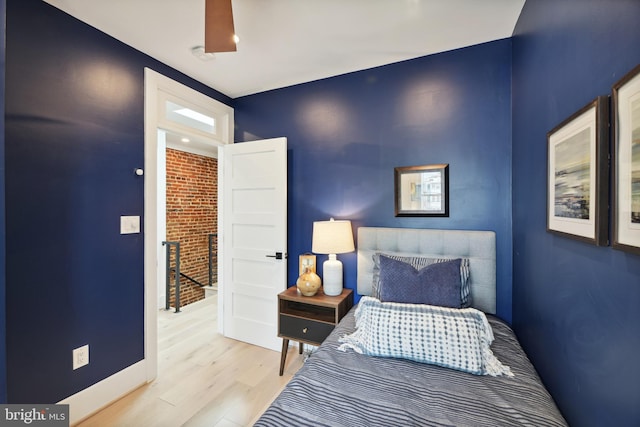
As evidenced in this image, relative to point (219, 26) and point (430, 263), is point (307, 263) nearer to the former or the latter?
point (430, 263)

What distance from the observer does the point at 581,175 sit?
99 cm

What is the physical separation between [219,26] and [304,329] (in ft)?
7.13

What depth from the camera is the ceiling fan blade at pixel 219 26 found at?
4.73ft

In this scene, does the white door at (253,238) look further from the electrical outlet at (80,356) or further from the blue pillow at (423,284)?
the electrical outlet at (80,356)

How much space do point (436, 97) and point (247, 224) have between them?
2.13m

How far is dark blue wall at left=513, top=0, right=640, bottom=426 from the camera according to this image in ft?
2.56

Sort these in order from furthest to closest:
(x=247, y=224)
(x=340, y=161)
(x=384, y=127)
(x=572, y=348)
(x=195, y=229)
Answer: (x=195, y=229), (x=247, y=224), (x=340, y=161), (x=384, y=127), (x=572, y=348)

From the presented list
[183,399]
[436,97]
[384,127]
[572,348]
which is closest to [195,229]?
[183,399]

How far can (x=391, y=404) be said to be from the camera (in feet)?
3.55

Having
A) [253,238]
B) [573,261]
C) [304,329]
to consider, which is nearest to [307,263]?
[304,329]

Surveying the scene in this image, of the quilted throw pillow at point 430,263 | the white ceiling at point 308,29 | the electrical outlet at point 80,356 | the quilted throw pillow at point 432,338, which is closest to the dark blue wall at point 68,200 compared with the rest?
the electrical outlet at point 80,356

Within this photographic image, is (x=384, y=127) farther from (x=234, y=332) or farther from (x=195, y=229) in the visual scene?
(x=195, y=229)

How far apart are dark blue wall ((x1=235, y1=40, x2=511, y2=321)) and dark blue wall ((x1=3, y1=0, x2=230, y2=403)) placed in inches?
51.6

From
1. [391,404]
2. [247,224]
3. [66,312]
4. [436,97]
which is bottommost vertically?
[391,404]
